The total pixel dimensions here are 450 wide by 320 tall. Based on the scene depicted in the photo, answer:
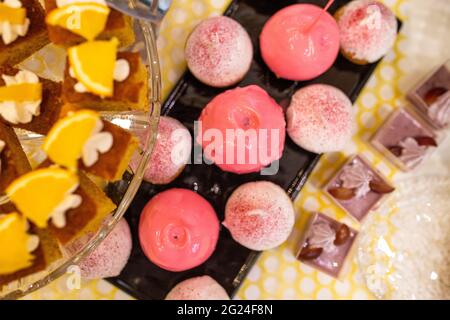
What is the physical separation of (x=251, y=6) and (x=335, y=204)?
0.66 m

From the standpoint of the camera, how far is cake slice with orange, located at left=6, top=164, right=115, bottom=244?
104 cm

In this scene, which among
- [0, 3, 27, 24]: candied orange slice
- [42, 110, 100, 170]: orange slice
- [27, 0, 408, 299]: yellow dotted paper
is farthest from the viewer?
[27, 0, 408, 299]: yellow dotted paper

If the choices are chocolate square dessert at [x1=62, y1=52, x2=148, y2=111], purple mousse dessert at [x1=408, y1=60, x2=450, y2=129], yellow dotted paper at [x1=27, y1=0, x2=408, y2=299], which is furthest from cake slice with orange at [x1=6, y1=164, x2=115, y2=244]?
purple mousse dessert at [x1=408, y1=60, x2=450, y2=129]

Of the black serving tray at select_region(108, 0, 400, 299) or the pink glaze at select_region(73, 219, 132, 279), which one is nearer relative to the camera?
the pink glaze at select_region(73, 219, 132, 279)

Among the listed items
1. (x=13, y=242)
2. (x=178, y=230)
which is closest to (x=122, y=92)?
(x=13, y=242)

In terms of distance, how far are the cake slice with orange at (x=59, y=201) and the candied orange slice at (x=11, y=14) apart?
0.34 m

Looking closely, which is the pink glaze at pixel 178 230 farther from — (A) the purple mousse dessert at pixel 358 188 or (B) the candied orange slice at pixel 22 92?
(B) the candied orange slice at pixel 22 92

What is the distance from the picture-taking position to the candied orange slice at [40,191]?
1.04 m

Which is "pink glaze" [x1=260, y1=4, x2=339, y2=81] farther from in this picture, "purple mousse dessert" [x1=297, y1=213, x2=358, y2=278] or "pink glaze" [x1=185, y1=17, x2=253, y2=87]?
"purple mousse dessert" [x1=297, y1=213, x2=358, y2=278]

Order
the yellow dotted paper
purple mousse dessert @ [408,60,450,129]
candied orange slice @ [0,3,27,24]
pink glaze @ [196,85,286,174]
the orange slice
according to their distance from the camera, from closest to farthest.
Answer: the orange slice, candied orange slice @ [0,3,27,24], pink glaze @ [196,85,286,174], purple mousse dessert @ [408,60,450,129], the yellow dotted paper

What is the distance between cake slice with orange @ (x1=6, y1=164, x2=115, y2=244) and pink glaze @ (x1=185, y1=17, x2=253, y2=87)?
0.51 meters

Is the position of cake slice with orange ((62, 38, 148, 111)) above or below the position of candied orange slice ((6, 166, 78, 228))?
above

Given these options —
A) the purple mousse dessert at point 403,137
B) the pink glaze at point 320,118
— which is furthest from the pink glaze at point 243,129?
the purple mousse dessert at point 403,137

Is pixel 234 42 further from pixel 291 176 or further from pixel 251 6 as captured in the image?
pixel 291 176
